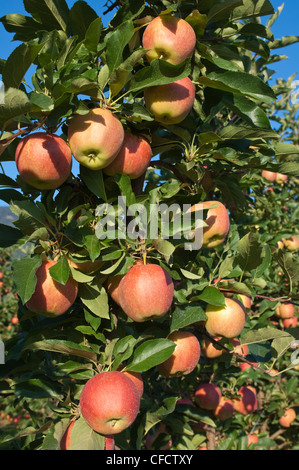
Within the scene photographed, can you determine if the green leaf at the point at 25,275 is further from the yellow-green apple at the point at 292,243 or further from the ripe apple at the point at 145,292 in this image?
the yellow-green apple at the point at 292,243

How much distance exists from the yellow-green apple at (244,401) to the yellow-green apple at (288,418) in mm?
813

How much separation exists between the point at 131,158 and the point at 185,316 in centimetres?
56

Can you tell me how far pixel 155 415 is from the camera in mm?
1546

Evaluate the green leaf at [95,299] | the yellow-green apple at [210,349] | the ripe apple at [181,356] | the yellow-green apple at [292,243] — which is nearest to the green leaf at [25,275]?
the green leaf at [95,299]

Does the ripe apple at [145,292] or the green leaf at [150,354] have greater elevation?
the ripe apple at [145,292]

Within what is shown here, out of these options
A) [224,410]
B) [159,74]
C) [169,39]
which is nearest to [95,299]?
[159,74]

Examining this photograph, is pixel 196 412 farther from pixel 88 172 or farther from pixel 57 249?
pixel 88 172

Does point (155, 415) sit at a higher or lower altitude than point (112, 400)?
lower

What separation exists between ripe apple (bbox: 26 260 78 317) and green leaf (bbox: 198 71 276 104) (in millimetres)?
806

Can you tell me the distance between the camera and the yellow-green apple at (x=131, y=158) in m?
1.35

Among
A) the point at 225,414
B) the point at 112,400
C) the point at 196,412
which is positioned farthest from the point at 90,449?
the point at 225,414

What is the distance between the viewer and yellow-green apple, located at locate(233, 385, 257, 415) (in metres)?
3.14
